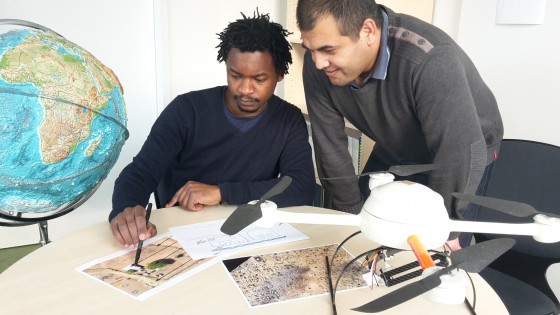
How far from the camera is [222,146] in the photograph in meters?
1.53

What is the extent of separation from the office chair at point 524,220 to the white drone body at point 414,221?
2.20ft

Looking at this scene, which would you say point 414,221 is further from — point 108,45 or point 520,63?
point 108,45

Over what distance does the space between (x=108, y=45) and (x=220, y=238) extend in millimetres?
1771

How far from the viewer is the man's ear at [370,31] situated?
1178 mm

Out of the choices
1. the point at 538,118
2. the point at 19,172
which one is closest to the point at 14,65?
the point at 19,172

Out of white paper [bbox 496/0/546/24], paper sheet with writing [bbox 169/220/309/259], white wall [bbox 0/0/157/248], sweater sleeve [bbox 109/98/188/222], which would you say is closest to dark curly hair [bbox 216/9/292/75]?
sweater sleeve [bbox 109/98/188/222]

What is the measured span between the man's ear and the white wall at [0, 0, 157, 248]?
1.70m

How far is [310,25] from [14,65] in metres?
0.68

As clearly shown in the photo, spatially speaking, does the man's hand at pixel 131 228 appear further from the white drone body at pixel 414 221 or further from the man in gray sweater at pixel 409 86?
the man in gray sweater at pixel 409 86

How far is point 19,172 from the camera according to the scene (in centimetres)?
97

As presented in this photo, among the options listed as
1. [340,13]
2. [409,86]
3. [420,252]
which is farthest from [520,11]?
[420,252]

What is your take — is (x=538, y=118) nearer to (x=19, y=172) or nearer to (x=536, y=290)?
(x=536, y=290)

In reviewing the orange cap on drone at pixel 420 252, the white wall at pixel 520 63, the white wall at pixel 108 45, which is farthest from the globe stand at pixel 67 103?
the white wall at pixel 520 63

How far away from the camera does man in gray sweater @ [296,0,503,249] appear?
1133mm
